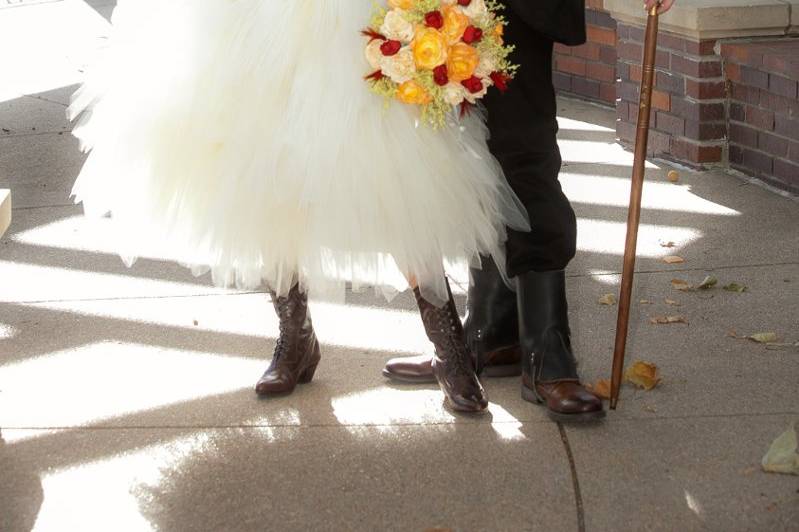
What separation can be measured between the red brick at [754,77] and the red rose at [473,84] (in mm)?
2936

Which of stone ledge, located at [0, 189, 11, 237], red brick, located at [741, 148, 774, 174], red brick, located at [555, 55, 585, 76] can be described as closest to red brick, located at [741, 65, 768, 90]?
red brick, located at [741, 148, 774, 174]

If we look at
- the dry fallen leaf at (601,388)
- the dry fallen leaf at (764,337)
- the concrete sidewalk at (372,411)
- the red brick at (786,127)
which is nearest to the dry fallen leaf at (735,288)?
the concrete sidewalk at (372,411)

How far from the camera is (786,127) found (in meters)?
5.98

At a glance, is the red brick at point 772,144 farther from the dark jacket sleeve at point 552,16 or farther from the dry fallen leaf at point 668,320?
the dark jacket sleeve at point 552,16

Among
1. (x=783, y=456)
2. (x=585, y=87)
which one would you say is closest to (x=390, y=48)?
(x=783, y=456)

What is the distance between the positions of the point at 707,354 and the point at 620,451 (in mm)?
829

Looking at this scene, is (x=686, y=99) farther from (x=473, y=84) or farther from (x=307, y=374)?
(x=473, y=84)

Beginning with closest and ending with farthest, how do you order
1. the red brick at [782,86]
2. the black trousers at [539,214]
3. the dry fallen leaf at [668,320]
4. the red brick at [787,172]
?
the black trousers at [539,214]
the dry fallen leaf at [668,320]
the red brick at [782,86]
the red brick at [787,172]

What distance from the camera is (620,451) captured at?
142 inches

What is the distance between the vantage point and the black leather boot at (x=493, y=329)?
13.9ft

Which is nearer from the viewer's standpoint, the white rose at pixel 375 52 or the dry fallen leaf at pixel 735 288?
the white rose at pixel 375 52

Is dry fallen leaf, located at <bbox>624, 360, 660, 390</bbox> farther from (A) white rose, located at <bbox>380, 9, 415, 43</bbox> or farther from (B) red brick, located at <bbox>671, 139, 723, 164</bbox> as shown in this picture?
(B) red brick, located at <bbox>671, 139, 723, 164</bbox>

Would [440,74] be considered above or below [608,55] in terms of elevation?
above

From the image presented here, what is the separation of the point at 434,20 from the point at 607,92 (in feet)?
16.3
